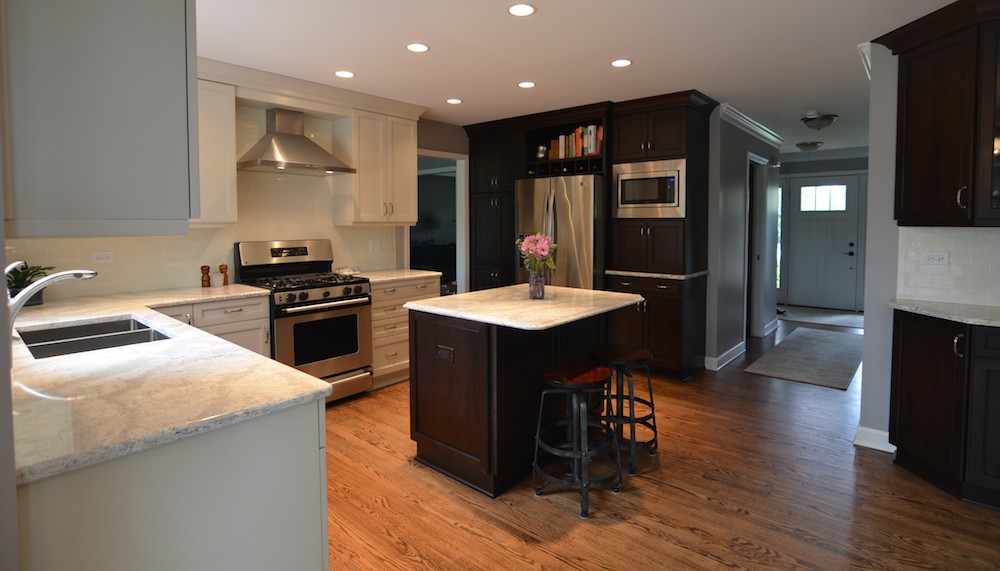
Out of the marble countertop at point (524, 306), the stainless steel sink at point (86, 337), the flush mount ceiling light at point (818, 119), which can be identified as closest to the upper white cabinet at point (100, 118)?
the stainless steel sink at point (86, 337)

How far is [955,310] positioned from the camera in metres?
2.88

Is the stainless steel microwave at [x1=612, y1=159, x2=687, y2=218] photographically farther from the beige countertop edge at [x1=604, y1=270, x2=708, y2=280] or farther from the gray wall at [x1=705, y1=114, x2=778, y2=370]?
the gray wall at [x1=705, y1=114, x2=778, y2=370]

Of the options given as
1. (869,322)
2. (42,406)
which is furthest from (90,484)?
(869,322)

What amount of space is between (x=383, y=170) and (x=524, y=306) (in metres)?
2.50

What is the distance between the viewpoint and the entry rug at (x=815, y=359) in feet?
16.5

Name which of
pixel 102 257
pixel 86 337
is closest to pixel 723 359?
pixel 86 337

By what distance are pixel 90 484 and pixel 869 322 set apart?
12.7ft

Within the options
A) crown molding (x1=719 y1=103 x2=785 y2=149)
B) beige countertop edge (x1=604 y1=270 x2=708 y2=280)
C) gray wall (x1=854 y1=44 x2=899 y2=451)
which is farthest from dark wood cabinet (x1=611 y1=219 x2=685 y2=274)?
gray wall (x1=854 y1=44 x2=899 y2=451)

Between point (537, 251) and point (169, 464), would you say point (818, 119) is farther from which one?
point (169, 464)

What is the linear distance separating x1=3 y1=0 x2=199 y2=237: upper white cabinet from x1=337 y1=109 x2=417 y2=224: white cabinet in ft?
11.4

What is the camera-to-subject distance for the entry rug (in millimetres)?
5026

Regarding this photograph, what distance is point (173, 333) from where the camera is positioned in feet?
7.71

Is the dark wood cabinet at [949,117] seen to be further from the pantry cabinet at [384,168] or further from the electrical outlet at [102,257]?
the electrical outlet at [102,257]

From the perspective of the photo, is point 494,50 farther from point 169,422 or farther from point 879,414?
point 879,414
